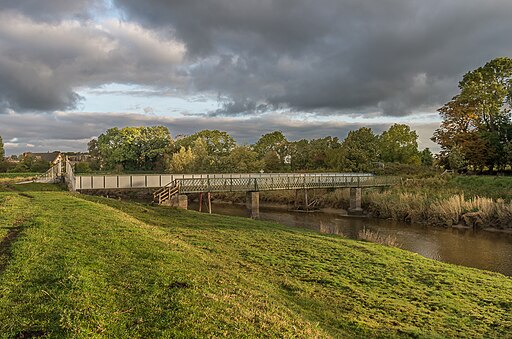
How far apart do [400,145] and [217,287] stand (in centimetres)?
6939

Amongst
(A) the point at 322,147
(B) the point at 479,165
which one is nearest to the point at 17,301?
(B) the point at 479,165

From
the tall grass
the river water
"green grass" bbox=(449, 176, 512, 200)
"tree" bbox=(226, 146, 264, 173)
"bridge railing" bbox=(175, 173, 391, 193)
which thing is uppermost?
"tree" bbox=(226, 146, 264, 173)

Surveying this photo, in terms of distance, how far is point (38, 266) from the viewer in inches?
298

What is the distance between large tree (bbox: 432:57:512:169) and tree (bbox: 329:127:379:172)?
422 inches

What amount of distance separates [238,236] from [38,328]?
10.3 meters

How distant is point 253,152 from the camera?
6900 cm

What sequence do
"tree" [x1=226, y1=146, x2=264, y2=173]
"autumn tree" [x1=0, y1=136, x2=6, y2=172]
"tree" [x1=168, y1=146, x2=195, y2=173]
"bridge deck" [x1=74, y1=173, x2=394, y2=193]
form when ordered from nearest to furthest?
1. "bridge deck" [x1=74, y1=173, x2=394, y2=193]
2. "tree" [x1=226, y1=146, x2=264, y2=173]
3. "tree" [x1=168, y1=146, x2=195, y2=173]
4. "autumn tree" [x1=0, y1=136, x2=6, y2=172]

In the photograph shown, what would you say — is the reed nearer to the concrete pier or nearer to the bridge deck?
the bridge deck

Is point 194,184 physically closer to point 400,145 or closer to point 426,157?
point 400,145

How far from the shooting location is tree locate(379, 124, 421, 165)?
6806cm

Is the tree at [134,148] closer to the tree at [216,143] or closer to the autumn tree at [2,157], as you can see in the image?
the tree at [216,143]

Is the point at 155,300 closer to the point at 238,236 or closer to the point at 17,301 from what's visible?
the point at 17,301

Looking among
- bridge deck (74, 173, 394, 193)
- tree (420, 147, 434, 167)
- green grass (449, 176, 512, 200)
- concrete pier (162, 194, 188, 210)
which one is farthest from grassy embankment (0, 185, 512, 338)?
tree (420, 147, 434, 167)

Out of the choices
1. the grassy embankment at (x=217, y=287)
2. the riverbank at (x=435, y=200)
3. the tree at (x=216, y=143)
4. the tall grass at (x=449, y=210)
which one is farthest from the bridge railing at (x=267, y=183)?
the tree at (x=216, y=143)
